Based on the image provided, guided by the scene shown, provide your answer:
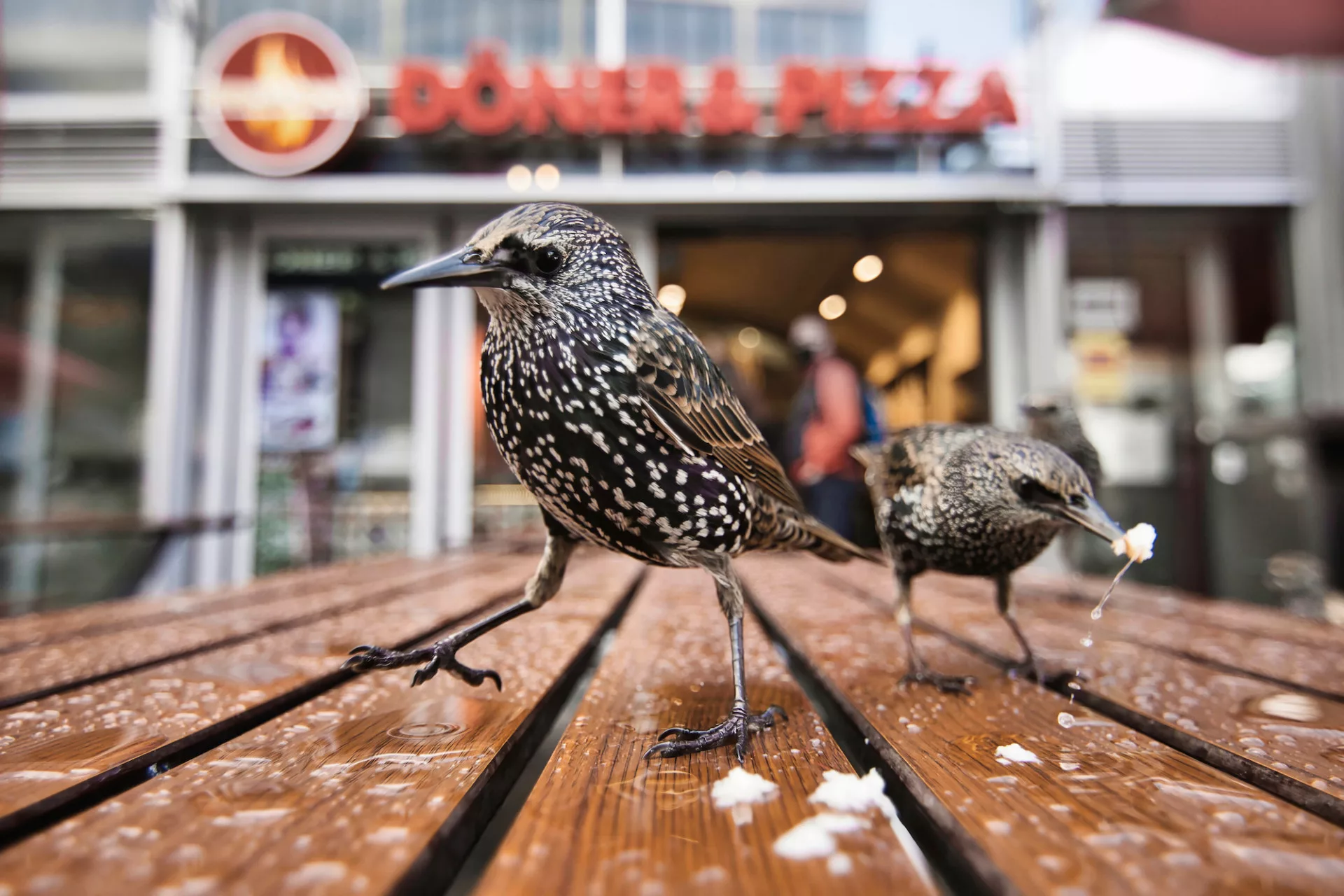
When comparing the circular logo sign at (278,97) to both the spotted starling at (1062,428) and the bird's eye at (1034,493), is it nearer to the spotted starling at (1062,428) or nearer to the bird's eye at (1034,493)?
the spotted starling at (1062,428)

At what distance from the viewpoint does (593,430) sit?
3.45 ft

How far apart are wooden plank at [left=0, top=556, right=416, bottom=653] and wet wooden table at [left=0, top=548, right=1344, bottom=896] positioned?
0.13 feet

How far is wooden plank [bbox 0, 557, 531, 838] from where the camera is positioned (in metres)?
0.81

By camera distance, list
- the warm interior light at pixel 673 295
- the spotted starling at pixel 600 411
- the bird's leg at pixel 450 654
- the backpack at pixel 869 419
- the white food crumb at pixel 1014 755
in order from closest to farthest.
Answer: the white food crumb at pixel 1014 755 < the spotted starling at pixel 600 411 < the bird's leg at pixel 450 654 < the backpack at pixel 869 419 < the warm interior light at pixel 673 295

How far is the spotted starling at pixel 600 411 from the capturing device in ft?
A: 3.49

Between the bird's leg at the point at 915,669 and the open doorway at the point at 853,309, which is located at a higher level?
the open doorway at the point at 853,309

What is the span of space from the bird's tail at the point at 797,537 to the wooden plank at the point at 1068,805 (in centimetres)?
26

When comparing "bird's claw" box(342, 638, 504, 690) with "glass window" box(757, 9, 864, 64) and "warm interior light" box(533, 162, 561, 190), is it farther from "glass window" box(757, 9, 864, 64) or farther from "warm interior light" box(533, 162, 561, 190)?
"glass window" box(757, 9, 864, 64)

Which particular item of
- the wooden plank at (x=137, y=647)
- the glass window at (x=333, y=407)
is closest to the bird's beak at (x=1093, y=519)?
the wooden plank at (x=137, y=647)

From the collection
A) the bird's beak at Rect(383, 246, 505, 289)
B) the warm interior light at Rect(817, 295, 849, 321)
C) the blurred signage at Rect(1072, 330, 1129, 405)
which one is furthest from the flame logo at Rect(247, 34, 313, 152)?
the blurred signage at Rect(1072, 330, 1129, 405)

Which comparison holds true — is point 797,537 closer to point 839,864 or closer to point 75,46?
point 839,864

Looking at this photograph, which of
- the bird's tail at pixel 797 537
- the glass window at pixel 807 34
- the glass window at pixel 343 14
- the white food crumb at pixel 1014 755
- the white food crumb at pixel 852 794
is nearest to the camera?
the white food crumb at pixel 852 794

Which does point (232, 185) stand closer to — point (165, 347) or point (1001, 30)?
point (165, 347)

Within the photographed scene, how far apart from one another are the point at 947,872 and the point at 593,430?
676 mm
